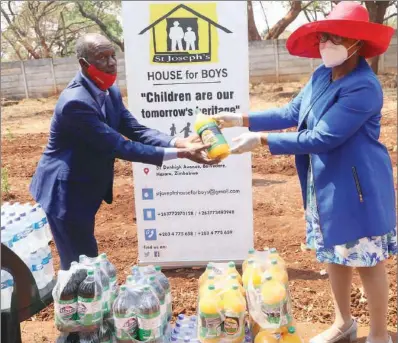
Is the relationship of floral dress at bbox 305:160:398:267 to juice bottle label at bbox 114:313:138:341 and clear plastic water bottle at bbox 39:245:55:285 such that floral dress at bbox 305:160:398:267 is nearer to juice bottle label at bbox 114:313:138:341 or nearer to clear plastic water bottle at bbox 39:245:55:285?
juice bottle label at bbox 114:313:138:341

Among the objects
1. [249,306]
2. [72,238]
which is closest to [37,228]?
[72,238]

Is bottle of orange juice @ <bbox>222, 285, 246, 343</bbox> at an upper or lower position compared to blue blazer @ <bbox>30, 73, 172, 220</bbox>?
lower

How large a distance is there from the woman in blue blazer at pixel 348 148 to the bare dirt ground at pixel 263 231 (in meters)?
0.88

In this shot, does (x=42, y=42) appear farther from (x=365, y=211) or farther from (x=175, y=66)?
(x=365, y=211)

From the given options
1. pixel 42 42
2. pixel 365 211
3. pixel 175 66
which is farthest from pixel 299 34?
pixel 42 42

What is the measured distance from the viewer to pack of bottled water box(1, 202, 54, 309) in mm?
2500

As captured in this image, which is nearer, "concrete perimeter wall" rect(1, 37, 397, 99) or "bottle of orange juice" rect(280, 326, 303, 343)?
"bottle of orange juice" rect(280, 326, 303, 343)

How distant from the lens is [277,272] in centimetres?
262

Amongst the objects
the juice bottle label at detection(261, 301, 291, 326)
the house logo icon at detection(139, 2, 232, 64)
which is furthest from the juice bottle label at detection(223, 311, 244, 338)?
the house logo icon at detection(139, 2, 232, 64)

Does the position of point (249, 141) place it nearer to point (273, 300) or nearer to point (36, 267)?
point (273, 300)

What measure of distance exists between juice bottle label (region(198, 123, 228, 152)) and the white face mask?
0.72 metres

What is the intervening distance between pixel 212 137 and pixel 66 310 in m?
1.22

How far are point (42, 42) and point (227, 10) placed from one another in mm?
18449

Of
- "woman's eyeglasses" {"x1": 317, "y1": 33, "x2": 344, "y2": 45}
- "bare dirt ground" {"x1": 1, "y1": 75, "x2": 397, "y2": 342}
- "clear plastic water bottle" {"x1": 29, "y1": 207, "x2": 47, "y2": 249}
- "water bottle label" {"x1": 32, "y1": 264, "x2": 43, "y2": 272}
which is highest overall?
"woman's eyeglasses" {"x1": 317, "y1": 33, "x2": 344, "y2": 45}
